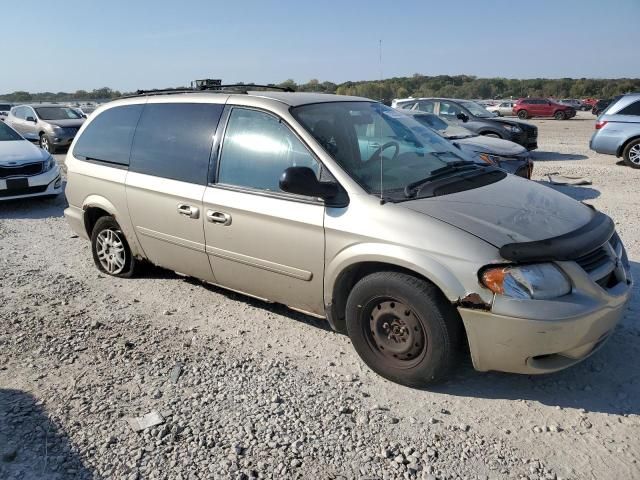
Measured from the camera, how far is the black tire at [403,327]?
3.06 meters

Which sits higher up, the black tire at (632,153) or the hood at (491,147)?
the hood at (491,147)

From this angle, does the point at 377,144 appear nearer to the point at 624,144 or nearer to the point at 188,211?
the point at 188,211

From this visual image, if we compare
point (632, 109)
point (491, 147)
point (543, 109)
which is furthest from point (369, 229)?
point (543, 109)

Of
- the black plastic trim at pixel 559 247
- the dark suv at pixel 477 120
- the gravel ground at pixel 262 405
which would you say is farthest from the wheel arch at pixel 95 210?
the dark suv at pixel 477 120

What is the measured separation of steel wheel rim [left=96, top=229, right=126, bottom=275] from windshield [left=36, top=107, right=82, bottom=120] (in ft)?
47.1

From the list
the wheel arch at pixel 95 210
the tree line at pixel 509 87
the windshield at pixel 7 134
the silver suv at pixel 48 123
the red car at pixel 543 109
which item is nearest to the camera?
the wheel arch at pixel 95 210

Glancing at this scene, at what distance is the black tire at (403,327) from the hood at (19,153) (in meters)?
7.57

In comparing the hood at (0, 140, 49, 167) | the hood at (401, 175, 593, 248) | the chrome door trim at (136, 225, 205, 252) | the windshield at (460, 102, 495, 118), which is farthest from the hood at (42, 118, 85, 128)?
the hood at (401, 175, 593, 248)

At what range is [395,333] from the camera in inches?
130

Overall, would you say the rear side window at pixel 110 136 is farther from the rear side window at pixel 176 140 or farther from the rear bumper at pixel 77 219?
the rear bumper at pixel 77 219

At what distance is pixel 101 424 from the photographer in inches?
119

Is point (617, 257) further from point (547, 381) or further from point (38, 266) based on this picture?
point (38, 266)

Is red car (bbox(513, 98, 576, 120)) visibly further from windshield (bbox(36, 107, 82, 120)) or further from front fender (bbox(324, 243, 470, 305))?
front fender (bbox(324, 243, 470, 305))

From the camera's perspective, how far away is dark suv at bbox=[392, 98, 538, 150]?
13961mm
